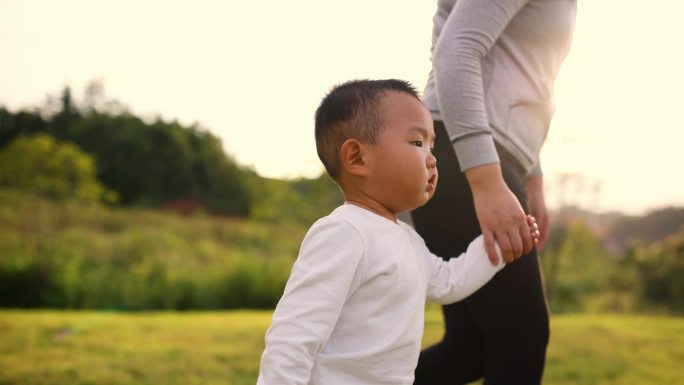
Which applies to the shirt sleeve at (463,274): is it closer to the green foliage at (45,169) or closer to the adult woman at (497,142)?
the adult woman at (497,142)

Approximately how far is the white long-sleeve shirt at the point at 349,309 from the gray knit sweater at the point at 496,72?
29 cm

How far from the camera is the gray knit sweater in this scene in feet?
5.02

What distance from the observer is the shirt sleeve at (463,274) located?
158 cm

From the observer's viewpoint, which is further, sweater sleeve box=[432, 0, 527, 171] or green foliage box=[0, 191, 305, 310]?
green foliage box=[0, 191, 305, 310]

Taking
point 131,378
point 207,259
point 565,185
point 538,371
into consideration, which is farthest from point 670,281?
point 538,371

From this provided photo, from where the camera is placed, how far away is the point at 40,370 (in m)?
3.97

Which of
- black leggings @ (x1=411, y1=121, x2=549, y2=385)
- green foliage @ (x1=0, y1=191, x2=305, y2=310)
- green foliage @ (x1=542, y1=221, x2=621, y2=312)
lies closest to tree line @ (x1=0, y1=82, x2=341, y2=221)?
green foliage @ (x1=0, y1=191, x2=305, y2=310)

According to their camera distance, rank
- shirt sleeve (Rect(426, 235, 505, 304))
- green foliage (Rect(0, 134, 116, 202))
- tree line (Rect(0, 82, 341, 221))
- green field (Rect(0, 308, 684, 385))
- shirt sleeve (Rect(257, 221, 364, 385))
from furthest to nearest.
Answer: tree line (Rect(0, 82, 341, 221))
green foliage (Rect(0, 134, 116, 202))
green field (Rect(0, 308, 684, 385))
shirt sleeve (Rect(426, 235, 505, 304))
shirt sleeve (Rect(257, 221, 364, 385))

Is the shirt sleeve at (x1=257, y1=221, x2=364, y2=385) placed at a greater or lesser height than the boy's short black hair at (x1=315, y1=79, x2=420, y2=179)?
lesser

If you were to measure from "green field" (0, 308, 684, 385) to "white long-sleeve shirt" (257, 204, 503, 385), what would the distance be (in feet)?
8.78

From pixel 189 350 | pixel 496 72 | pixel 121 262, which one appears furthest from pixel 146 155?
pixel 496 72

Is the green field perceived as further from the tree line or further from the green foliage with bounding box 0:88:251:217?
the green foliage with bounding box 0:88:251:217

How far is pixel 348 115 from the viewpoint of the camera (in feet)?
4.92

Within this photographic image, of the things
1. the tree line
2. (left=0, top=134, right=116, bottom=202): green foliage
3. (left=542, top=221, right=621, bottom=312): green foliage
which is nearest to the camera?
(left=0, top=134, right=116, bottom=202): green foliage
